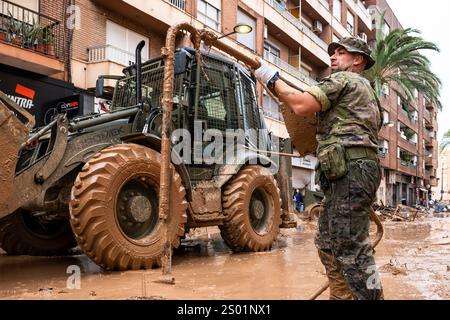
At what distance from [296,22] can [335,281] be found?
78.4 feet

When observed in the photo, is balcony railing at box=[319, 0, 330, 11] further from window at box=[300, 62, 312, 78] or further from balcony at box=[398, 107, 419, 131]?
balcony at box=[398, 107, 419, 131]

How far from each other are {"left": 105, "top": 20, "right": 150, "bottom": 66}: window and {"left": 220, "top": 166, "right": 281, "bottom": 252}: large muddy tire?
814 centimetres

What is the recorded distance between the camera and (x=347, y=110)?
10.3 feet

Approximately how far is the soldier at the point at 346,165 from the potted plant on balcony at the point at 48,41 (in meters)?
10.2

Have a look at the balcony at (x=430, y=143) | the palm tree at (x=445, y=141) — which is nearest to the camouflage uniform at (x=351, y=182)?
the balcony at (x=430, y=143)

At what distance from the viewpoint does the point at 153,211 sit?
17.6ft

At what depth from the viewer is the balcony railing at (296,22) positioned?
23609 mm

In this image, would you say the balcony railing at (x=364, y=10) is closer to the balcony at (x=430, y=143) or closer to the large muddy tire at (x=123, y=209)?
the balcony at (x=430, y=143)

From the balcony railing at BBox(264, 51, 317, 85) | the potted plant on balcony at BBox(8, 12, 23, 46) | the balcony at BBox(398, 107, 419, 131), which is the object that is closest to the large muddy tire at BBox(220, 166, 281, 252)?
the potted plant on balcony at BBox(8, 12, 23, 46)

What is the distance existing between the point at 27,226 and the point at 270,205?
3587 millimetres

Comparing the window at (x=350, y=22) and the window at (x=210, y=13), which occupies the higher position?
the window at (x=350, y=22)

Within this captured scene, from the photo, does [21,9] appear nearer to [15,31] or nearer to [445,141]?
[15,31]
